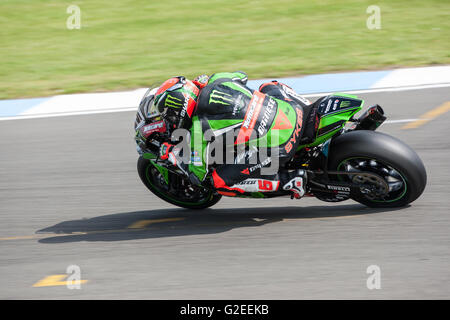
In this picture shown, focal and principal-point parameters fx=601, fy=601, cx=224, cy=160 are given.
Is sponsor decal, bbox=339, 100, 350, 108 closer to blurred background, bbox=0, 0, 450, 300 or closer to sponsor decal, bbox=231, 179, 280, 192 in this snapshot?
sponsor decal, bbox=231, 179, 280, 192

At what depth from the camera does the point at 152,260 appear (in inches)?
204

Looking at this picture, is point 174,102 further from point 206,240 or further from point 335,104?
point 335,104

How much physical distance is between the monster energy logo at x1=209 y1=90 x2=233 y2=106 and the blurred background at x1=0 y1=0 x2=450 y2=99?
17.3ft

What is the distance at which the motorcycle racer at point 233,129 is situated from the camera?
5191mm

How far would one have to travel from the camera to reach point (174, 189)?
6109 millimetres

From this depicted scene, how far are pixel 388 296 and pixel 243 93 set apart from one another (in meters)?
2.14

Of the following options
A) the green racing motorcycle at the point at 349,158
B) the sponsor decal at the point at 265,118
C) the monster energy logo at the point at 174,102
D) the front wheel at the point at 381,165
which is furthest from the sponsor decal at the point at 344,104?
the monster energy logo at the point at 174,102

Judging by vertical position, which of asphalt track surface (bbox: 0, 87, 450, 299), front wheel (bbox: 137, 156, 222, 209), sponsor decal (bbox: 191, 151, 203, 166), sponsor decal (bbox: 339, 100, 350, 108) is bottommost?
asphalt track surface (bbox: 0, 87, 450, 299)

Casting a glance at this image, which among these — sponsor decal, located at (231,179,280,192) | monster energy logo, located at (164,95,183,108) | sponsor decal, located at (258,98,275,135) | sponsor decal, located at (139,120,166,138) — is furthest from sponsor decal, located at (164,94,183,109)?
sponsor decal, located at (231,179,280,192)

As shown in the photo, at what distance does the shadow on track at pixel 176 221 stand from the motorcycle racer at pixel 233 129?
0.54 meters

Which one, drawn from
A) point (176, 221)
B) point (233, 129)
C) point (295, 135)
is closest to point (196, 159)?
point (233, 129)

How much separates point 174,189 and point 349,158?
1.84 m

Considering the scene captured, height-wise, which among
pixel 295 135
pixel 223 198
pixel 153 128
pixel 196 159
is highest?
pixel 153 128

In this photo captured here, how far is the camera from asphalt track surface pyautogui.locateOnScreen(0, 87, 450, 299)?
4.59 m
